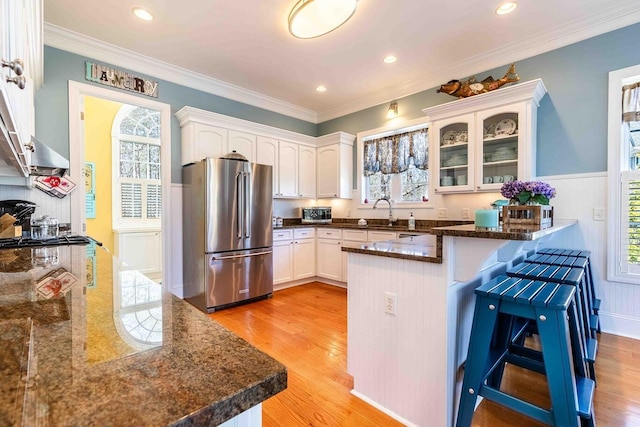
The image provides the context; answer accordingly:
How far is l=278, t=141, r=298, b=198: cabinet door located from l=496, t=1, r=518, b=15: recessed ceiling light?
2.89m

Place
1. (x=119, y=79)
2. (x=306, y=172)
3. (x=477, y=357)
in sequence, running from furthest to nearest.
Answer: (x=306, y=172)
(x=119, y=79)
(x=477, y=357)

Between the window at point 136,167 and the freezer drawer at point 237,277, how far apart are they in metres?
2.36

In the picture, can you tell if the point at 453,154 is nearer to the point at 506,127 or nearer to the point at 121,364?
the point at 506,127

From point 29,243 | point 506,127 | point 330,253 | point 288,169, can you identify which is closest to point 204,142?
point 288,169

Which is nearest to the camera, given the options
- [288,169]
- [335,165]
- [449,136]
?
[449,136]

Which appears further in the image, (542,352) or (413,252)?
(413,252)

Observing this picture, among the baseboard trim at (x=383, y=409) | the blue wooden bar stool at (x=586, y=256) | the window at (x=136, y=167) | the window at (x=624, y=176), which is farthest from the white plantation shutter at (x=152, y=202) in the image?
the window at (x=624, y=176)

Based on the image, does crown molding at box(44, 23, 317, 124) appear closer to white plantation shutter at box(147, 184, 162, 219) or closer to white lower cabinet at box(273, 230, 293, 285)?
white lower cabinet at box(273, 230, 293, 285)

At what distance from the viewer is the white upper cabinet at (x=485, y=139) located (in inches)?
114

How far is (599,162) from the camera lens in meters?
2.70

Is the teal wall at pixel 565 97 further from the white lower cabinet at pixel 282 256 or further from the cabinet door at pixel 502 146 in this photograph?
the white lower cabinet at pixel 282 256

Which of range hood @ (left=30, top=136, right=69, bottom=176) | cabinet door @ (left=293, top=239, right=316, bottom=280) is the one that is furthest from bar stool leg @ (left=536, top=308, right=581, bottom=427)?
cabinet door @ (left=293, top=239, right=316, bottom=280)

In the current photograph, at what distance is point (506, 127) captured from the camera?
Result: 3.04 meters

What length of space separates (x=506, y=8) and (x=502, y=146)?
123cm
